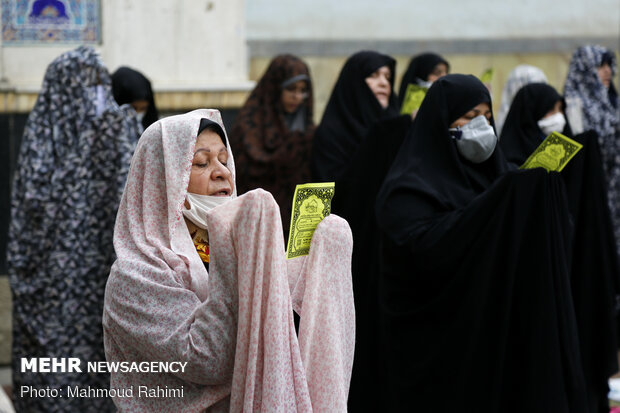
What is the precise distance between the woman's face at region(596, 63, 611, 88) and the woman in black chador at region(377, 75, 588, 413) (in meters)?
3.60

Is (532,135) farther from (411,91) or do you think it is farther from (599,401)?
(599,401)

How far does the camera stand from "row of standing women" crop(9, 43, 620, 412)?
2.44m

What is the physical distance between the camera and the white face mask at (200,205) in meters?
2.68

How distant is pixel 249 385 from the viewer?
2297 mm

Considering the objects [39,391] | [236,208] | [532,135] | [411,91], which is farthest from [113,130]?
[236,208]

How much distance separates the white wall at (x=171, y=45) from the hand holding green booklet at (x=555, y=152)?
10.6 ft

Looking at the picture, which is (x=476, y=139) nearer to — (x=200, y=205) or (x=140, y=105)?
(x=200, y=205)

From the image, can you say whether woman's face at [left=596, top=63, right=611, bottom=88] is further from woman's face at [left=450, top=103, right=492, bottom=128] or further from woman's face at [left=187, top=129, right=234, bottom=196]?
woman's face at [left=187, top=129, right=234, bottom=196]

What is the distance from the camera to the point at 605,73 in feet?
24.6

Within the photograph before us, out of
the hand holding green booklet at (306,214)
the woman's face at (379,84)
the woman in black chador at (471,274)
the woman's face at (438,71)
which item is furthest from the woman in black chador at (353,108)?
the hand holding green booklet at (306,214)

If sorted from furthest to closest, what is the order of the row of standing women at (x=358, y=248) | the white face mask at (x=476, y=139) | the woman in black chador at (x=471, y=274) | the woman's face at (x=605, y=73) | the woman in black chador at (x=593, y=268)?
1. the woman's face at (x=605, y=73)
2. the woman in black chador at (x=593, y=268)
3. the white face mask at (x=476, y=139)
4. the woman in black chador at (x=471, y=274)
5. the row of standing women at (x=358, y=248)

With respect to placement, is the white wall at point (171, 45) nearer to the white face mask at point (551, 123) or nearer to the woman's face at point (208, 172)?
the white face mask at point (551, 123)

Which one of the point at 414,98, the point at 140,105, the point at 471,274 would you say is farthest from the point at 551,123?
the point at 140,105

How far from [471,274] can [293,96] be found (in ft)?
8.77
